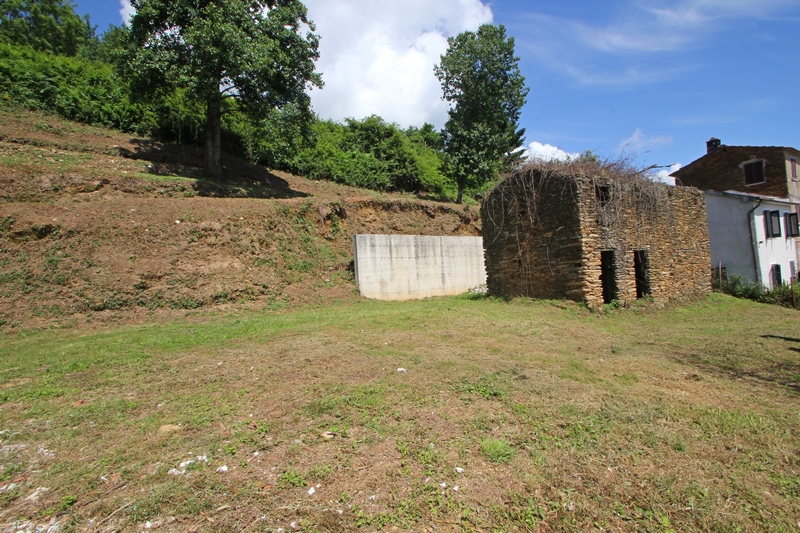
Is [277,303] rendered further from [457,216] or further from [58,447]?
[457,216]

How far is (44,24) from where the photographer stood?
2967 centimetres

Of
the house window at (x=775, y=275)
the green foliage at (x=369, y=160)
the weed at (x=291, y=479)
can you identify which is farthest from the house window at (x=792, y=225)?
the weed at (x=291, y=479)

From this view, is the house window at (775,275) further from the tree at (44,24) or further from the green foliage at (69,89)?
the tree at (44,24)

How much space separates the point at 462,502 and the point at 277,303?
32.6 ft

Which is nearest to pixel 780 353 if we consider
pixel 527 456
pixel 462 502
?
pixel 527 456

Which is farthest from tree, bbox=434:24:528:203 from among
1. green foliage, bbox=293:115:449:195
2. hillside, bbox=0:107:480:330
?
hillside, bbox=0:107:480:330

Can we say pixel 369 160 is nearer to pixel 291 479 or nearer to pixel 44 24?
pixel 291 479

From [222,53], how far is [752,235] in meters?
22.3

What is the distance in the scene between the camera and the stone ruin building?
11.4 m

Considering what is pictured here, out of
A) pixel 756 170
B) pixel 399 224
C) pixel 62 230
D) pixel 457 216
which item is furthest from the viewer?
pixel 756 170

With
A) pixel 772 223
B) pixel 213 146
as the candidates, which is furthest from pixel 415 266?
pixel 772 223

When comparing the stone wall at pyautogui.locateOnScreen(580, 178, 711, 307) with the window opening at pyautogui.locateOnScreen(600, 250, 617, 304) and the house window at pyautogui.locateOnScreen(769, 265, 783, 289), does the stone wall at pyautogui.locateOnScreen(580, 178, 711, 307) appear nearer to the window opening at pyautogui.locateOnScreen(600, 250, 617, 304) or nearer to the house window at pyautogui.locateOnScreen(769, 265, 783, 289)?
the window opening at pyautogui.locateOnScreen(600, 250, 617, 304)

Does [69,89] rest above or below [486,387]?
above

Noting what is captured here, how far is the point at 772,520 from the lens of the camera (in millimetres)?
2707
